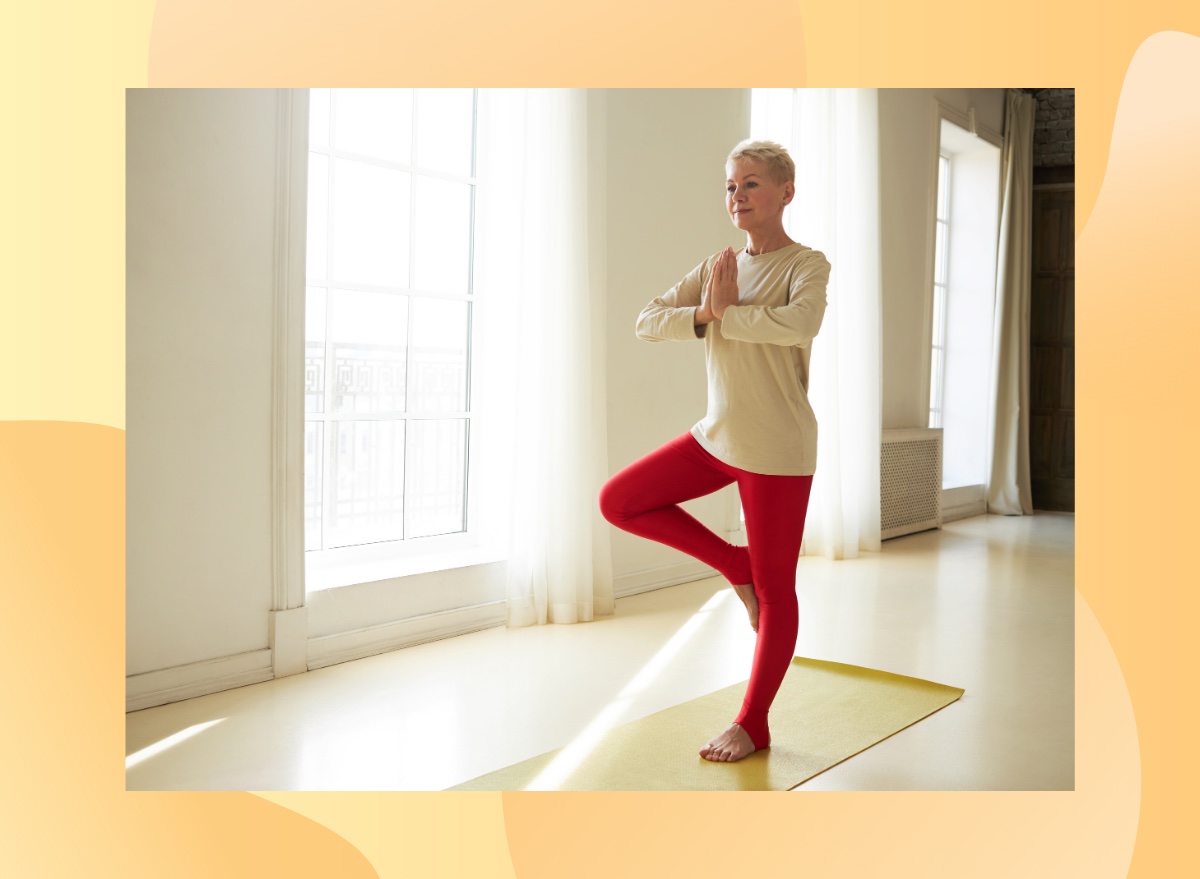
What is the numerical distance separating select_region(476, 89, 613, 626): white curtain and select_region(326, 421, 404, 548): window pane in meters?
0.42

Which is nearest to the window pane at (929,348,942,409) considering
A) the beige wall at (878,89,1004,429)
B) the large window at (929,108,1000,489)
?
the large window at (929,108,1000,489)

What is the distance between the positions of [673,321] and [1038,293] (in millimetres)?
7532

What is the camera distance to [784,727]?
2.75 m

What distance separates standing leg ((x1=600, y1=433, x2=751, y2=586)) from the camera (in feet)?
8.16

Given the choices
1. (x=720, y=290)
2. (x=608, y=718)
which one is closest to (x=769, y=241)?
(x=720, y=290)

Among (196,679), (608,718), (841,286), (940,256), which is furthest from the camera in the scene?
(940,256)

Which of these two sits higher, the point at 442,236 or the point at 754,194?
the point at 442,236

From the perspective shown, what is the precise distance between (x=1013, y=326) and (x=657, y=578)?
485 centimetres

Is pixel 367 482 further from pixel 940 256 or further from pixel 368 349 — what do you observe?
pixel 940 256

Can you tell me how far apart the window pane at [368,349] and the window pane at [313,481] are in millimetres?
123

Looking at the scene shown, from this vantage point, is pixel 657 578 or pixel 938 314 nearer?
pixel 657 578

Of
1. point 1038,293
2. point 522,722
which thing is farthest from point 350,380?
point 1038,293

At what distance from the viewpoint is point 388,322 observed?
12.6 feet
